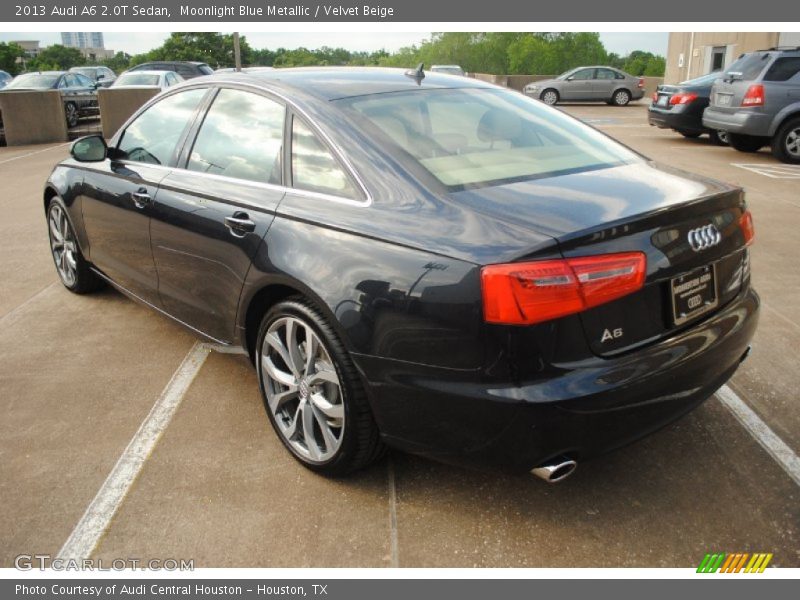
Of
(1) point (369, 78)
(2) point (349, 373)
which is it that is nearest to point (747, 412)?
(2) point (349, 373)

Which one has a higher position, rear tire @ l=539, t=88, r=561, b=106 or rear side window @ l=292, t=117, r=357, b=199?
rear side window @ l=292, t=117, r=357, b=199

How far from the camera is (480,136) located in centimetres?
314

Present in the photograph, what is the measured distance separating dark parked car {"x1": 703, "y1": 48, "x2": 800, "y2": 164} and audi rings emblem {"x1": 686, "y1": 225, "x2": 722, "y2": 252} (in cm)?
1001

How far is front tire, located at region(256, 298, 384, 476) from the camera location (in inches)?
107

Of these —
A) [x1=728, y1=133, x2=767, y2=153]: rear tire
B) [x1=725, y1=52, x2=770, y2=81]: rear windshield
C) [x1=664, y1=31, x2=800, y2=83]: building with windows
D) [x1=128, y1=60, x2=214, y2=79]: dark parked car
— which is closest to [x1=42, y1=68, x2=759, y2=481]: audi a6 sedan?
[x1=725, y1=52, x2=770, y2=81]: rear windshield

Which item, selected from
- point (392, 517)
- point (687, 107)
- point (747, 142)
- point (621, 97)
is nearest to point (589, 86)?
point (621, 97)

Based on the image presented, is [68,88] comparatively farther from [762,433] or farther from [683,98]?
[762,433]

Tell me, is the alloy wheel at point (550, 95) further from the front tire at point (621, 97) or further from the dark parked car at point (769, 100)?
the dark parked car at point (769, 100)

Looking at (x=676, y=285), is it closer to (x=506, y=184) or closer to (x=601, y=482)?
(x=506, y=184)

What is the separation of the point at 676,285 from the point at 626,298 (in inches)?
10.2

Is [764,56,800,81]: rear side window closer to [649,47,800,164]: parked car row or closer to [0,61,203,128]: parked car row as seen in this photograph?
[649,47,800,164]: parked car row

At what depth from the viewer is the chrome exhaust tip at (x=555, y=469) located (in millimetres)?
2359

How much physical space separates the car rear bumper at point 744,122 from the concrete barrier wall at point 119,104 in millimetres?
12387

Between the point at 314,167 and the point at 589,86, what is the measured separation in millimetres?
26885
